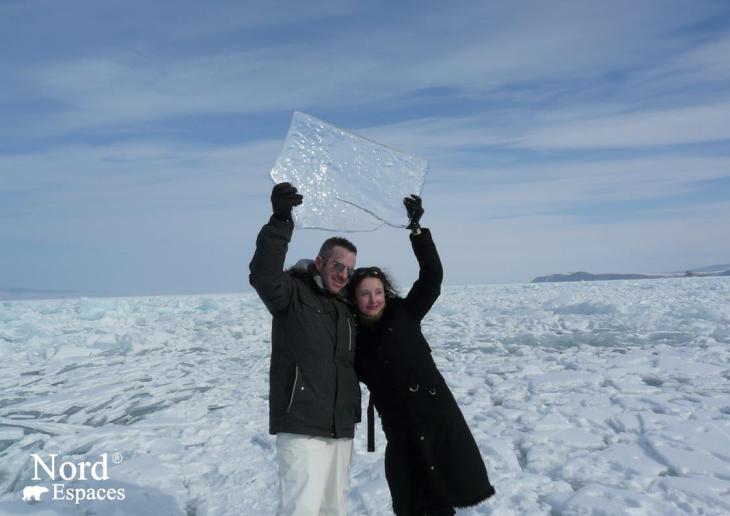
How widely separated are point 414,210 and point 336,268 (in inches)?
22.2

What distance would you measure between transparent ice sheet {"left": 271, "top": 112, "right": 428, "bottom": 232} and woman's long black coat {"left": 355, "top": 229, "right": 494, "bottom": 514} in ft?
2.14

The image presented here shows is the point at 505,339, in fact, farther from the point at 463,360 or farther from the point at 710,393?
the point at 710,393

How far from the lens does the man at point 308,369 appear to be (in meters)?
2.20

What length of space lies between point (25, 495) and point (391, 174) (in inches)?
116

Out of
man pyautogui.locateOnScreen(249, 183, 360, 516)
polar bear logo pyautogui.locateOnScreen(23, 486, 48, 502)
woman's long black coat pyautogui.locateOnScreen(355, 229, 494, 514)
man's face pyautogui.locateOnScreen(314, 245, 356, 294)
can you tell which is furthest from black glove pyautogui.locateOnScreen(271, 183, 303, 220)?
polar bear logo pyautogui.locateOnScreen(23, 486, 48, 502)

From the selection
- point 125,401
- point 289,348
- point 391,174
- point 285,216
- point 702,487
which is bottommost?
point 702,487

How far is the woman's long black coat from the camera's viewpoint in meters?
2.40

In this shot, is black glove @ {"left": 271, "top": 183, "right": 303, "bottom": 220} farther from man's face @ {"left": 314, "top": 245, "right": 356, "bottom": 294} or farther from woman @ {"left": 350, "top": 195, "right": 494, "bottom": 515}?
woman @ {"left": 350, "top": 195, "right": 494, "bottom": 515}

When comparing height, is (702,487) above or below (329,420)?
below

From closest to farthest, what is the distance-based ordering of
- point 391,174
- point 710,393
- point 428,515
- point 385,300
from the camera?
point 428,515 → point 385,300 → point 391,174 → point 710,393

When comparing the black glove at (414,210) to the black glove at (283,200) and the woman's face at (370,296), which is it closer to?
the woman's face at (370,296)

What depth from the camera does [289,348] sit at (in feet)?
7.51

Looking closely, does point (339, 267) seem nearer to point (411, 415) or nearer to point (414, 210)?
point (414, 210)

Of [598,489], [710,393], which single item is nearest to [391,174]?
[598,489]
